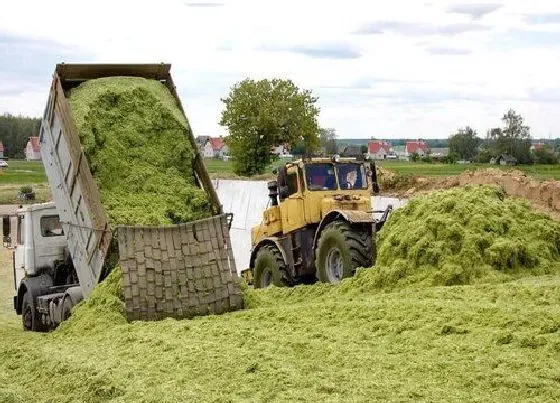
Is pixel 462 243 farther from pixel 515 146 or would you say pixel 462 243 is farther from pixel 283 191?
pixel 515 146

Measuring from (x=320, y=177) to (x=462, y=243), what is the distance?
3.95 meters

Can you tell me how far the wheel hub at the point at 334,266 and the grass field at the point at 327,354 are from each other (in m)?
3.21

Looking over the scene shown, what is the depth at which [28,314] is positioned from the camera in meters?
15.8

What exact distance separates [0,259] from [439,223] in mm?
20776

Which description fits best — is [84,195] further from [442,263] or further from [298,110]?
[298,110]

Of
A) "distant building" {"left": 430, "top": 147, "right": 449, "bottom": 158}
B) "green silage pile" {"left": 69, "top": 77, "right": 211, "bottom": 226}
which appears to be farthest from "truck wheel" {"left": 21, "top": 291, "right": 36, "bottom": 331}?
"distant building" {"left": 430, "top": 147, "right": 449, "bottom": 158}

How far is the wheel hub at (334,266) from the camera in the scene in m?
15.6

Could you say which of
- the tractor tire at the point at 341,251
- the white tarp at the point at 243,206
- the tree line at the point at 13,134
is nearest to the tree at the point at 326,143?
the white tarp at the point at 243,206

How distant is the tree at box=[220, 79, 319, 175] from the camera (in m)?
44.9

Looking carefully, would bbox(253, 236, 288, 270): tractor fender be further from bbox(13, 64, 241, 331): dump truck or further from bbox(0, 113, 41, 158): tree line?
bbox(0, 113, 41, 158): tree line

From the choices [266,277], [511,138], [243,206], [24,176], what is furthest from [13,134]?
[266,277]

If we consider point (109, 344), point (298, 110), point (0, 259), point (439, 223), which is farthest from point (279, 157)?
point (109, 344)

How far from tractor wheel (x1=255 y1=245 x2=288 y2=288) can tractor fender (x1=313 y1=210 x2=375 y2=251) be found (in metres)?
1.47

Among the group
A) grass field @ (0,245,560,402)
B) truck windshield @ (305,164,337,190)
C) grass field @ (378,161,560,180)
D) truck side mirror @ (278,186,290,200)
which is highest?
truck windshield @ (305,164,337,190)
